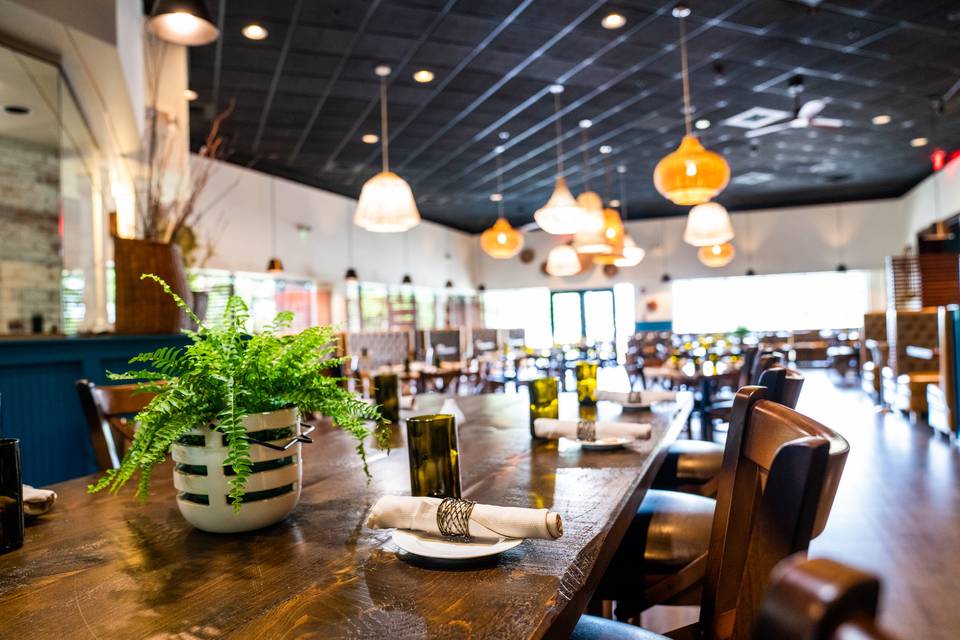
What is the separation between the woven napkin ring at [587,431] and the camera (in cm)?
184

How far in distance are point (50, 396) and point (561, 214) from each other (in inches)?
141

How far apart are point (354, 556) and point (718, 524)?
633 mm

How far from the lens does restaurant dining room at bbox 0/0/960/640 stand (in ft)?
3.06

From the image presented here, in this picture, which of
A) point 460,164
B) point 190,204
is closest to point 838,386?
point 460,164

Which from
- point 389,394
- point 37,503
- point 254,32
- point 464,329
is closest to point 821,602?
point 37,503

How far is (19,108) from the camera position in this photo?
422cm

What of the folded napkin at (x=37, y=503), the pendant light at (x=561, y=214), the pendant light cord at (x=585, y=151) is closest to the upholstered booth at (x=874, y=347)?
the pendant light cord at (x=585, y=151)

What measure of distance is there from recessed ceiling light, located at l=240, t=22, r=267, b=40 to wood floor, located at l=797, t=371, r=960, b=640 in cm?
558

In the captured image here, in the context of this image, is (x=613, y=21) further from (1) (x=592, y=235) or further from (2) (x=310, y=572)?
(2) (x=310, y=572)

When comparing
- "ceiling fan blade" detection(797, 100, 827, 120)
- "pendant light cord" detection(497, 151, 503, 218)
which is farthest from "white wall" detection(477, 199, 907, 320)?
"ceiling fan blade" detection(797, 100, 827, 120)

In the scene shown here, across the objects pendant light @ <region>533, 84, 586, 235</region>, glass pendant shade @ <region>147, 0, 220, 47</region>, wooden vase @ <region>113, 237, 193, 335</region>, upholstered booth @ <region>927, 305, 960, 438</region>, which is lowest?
upholstered booth @ <region>927, 305, 960, 438</region>

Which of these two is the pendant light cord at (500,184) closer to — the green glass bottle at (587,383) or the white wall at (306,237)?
the white wall at (306,237)

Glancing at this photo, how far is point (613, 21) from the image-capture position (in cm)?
595

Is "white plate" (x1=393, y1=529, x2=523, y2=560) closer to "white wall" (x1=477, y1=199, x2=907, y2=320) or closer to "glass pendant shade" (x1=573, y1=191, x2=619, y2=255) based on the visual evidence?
"glass pendant shade" (x1=573, y1=191, x2=619, y2=255)
